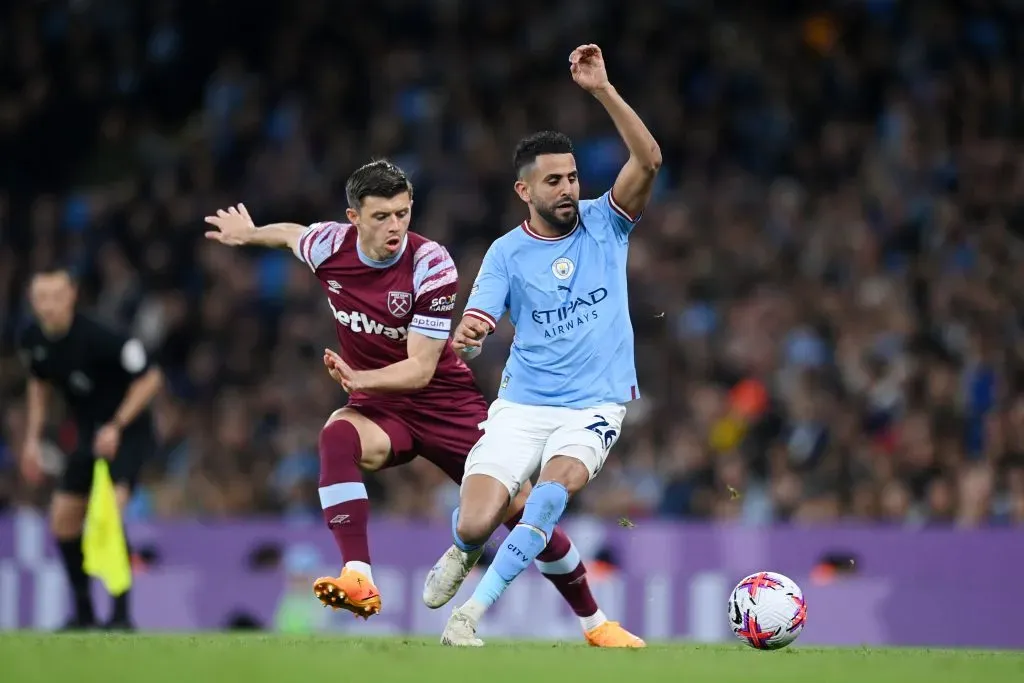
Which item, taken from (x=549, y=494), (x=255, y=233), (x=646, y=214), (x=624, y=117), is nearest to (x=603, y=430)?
(x=549, y=494)

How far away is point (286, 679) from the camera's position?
6277mm

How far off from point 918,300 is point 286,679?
1057cm

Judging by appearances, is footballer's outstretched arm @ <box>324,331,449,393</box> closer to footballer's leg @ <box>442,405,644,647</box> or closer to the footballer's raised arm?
the footballer's raised arm

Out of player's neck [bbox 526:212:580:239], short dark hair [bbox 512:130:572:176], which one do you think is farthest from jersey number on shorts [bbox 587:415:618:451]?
short dark hair [bbox 512:130:572:176]

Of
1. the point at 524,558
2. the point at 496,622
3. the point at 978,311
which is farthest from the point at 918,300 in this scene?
the point at 524,558

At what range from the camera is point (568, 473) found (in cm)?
809

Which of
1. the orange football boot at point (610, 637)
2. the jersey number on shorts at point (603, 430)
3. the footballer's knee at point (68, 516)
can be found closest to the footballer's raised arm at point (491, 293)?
the jersey number on shorts at point (603, 430)

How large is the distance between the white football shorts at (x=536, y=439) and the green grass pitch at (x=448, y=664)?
0.87 m

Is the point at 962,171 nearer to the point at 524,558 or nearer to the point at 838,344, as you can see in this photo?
the point at 838,344

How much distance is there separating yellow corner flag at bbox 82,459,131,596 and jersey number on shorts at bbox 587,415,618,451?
4.34 metres

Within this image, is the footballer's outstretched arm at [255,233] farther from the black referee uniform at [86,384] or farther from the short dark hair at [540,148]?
the black referee uniform at [86,384]

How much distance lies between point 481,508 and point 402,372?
0.79m

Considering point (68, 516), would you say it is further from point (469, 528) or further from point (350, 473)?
point (469, 528)

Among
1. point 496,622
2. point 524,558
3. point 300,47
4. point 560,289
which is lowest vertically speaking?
point 496,622
